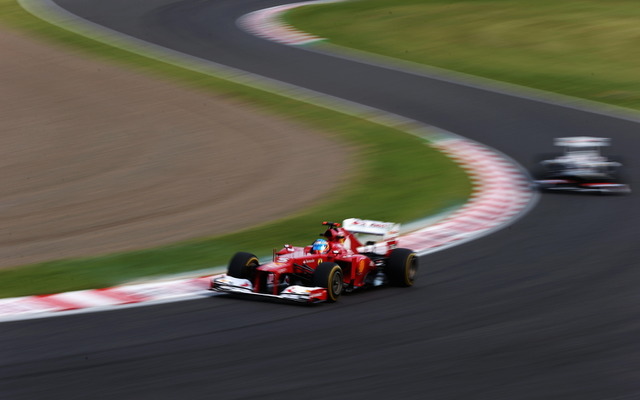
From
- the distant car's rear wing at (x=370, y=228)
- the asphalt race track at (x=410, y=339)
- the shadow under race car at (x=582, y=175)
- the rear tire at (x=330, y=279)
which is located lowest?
the asphalt race track at (x=410, y=339)

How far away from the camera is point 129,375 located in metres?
8.06

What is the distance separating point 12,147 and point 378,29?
53.5 feet

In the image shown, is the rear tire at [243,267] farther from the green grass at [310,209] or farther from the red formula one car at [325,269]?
the green grass at [310,209]

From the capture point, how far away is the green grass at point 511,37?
26.5 m

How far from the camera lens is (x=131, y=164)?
57.0ft

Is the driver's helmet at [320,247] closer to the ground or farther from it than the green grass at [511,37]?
closer to the ground

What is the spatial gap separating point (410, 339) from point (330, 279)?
1.38m

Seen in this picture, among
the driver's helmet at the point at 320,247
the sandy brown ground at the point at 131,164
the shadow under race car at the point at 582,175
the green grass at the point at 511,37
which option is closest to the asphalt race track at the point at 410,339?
the driver's helmet at the point at 320,247

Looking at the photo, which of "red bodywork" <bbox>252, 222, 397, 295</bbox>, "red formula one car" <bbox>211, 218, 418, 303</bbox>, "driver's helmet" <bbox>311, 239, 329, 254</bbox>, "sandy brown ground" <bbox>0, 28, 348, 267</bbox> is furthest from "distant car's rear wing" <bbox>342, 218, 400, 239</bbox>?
"sandy brown ground" <bbox>0, 28, 348, 267</bbox>

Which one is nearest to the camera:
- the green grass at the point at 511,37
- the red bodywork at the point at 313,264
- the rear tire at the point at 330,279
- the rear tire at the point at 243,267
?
the rear tire at the point at 330,279

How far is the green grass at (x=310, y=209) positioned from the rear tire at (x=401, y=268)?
85.0 inches

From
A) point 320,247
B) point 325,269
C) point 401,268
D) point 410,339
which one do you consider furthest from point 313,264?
point 410,339

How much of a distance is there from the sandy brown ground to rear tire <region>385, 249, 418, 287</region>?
11.3ft

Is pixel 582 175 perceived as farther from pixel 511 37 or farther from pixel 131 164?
pixel 511 37
